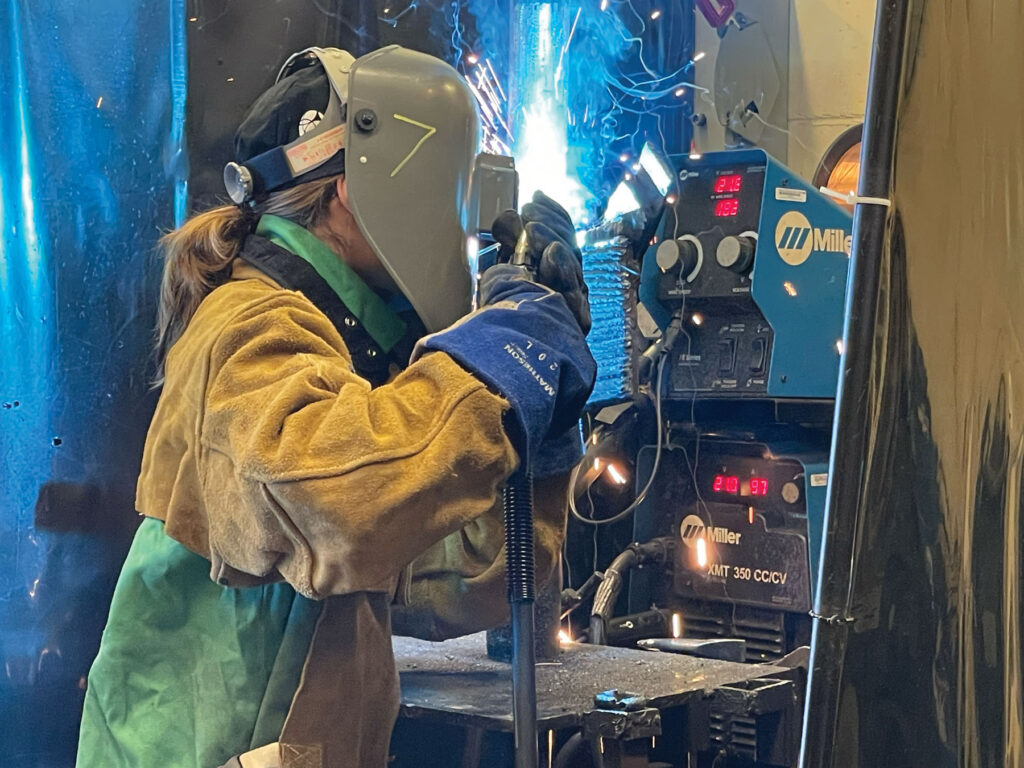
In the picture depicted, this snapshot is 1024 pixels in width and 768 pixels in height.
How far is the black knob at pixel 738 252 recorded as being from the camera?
270 centimetres

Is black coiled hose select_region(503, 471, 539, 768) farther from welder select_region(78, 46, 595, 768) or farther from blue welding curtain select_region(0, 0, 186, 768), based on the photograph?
blue welding curtain select_region(0, 0, 186, 768)

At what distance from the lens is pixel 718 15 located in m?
3.70

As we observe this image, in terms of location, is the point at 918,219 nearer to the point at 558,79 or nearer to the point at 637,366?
the point at 637,366

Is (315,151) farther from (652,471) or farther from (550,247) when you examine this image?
(652,471)

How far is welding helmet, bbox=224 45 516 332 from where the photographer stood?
140 cm

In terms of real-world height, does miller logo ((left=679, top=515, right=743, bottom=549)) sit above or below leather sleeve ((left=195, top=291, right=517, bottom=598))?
below

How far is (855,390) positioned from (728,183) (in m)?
2.16

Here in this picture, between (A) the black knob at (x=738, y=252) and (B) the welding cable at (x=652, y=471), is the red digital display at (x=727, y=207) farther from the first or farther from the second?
(B) the welding cable at (x=652, y=471)

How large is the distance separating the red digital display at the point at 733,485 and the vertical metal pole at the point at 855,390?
2.04 meters

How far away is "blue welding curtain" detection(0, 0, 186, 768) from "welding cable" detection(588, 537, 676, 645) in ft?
3.49

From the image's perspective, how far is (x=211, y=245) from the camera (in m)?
1.44

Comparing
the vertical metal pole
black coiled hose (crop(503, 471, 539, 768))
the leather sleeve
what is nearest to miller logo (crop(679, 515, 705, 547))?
black coiled hose (crop(503, 471, 539, 768))

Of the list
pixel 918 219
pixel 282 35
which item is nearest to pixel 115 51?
pixel 282 35

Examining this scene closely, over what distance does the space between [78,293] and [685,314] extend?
1399 millimetres
